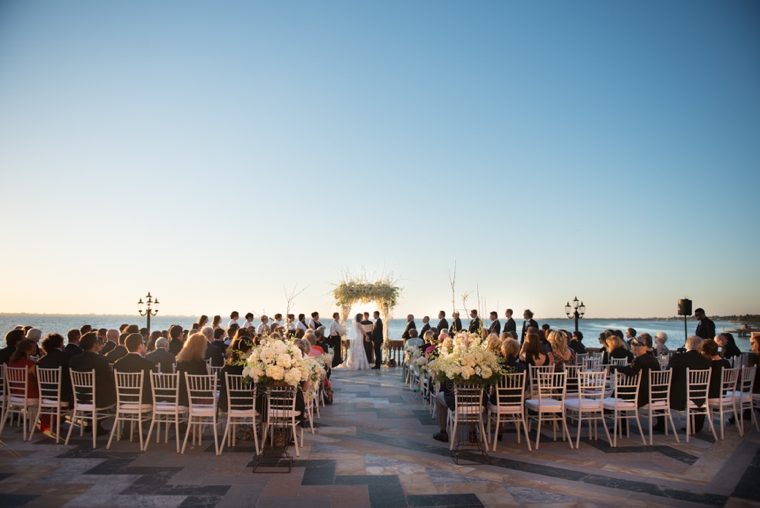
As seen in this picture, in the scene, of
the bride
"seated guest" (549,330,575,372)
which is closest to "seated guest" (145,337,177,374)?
"seated guest" (549,330,575,372)

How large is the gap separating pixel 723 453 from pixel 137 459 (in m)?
7.32

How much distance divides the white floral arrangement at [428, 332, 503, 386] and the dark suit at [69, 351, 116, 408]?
14.7 ft

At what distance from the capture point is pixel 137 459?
6.34 meters

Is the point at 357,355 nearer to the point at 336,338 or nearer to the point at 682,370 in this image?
the point at 336,338

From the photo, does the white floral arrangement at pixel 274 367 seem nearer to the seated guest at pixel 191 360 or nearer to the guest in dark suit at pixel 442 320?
the seated guest at pixel 191 360

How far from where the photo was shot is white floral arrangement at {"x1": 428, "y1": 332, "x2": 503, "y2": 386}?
644 cm

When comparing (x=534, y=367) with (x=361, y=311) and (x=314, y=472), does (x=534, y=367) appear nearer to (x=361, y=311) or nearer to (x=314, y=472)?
(x=314, y=472)

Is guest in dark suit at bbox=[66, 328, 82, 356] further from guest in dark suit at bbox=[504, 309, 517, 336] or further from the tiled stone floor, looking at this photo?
guest in dark suit at bbox=[504, 309, 517, 336]

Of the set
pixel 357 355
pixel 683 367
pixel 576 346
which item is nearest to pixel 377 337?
pixel 357 355

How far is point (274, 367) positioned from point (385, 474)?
171 cm

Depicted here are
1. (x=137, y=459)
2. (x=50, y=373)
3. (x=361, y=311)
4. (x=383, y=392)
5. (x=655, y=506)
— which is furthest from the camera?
(x=361, y=311)

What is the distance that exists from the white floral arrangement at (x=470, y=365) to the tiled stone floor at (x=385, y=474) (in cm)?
97

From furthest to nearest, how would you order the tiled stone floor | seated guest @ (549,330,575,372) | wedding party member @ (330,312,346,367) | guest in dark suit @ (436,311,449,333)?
wedding party member @ (330,312,346,367) → guest in dark suit @ (436,311,449,333) → seated guest @ (549,330,575,372) → the tiled stone floor

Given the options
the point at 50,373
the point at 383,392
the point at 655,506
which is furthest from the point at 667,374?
the point at 50,373
